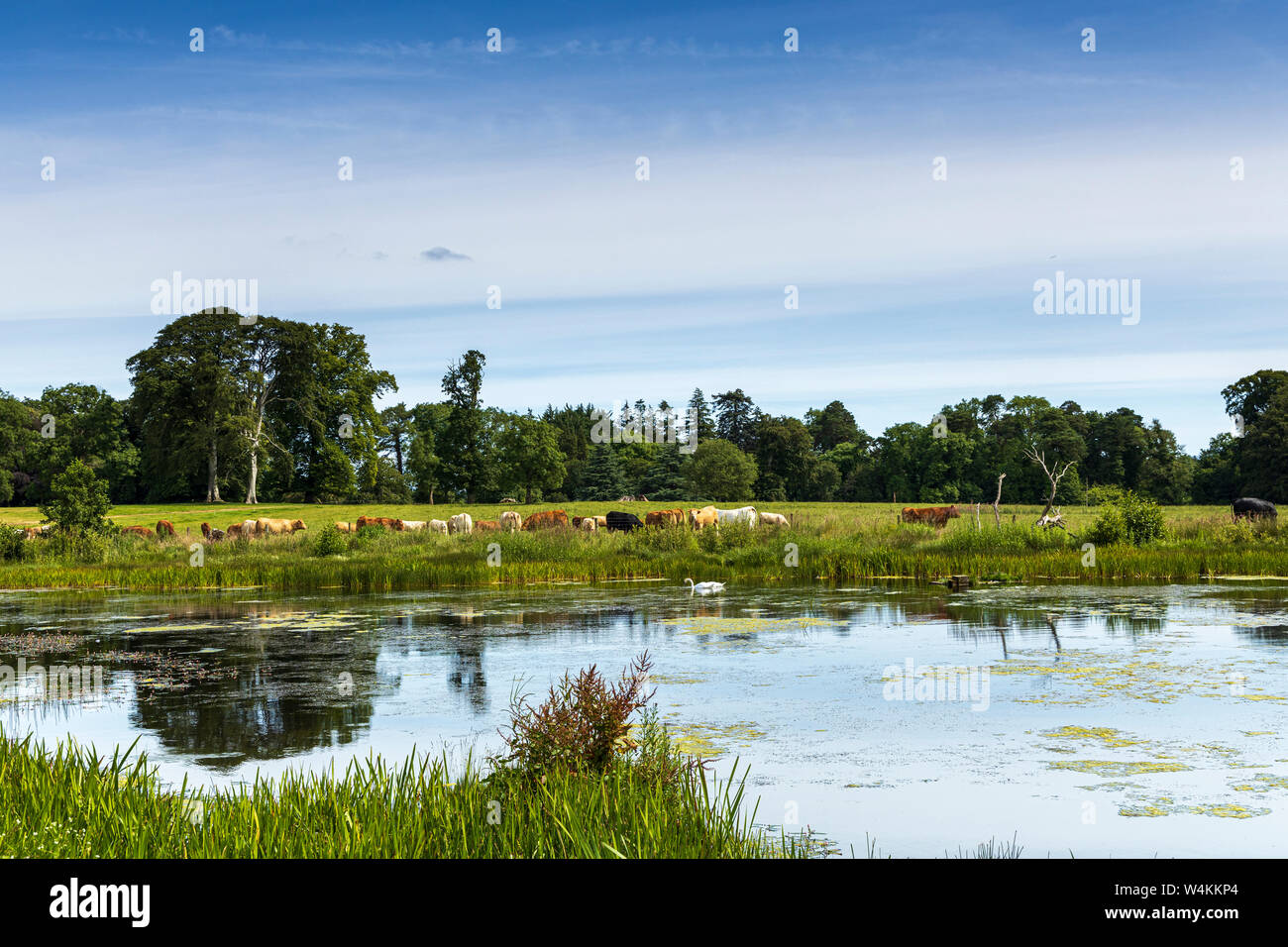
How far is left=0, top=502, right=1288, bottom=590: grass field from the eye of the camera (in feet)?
82.5

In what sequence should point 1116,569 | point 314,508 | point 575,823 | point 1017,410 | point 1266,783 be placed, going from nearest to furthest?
point 575,823 < point 1266,783 < point 1116,569 < point 314,508 < point 1017,410

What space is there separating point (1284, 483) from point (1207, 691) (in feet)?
205

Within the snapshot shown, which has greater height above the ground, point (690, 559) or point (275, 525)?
point (275, 525)

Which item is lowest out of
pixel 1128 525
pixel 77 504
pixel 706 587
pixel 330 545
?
pixel 706 587

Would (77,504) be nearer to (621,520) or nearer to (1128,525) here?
(621,520)

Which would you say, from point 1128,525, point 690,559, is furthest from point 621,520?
point 1128,525

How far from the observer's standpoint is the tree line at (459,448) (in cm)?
6284

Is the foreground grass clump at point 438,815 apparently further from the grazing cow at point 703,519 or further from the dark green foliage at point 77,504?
the dark green foliage at point 77,504

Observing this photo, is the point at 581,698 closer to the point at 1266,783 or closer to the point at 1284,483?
the point at 1266,783

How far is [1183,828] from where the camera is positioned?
280 inches

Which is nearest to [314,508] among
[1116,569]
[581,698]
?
[1116,569]

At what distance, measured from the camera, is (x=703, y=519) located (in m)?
35.3

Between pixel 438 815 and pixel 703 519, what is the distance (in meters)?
29.1
